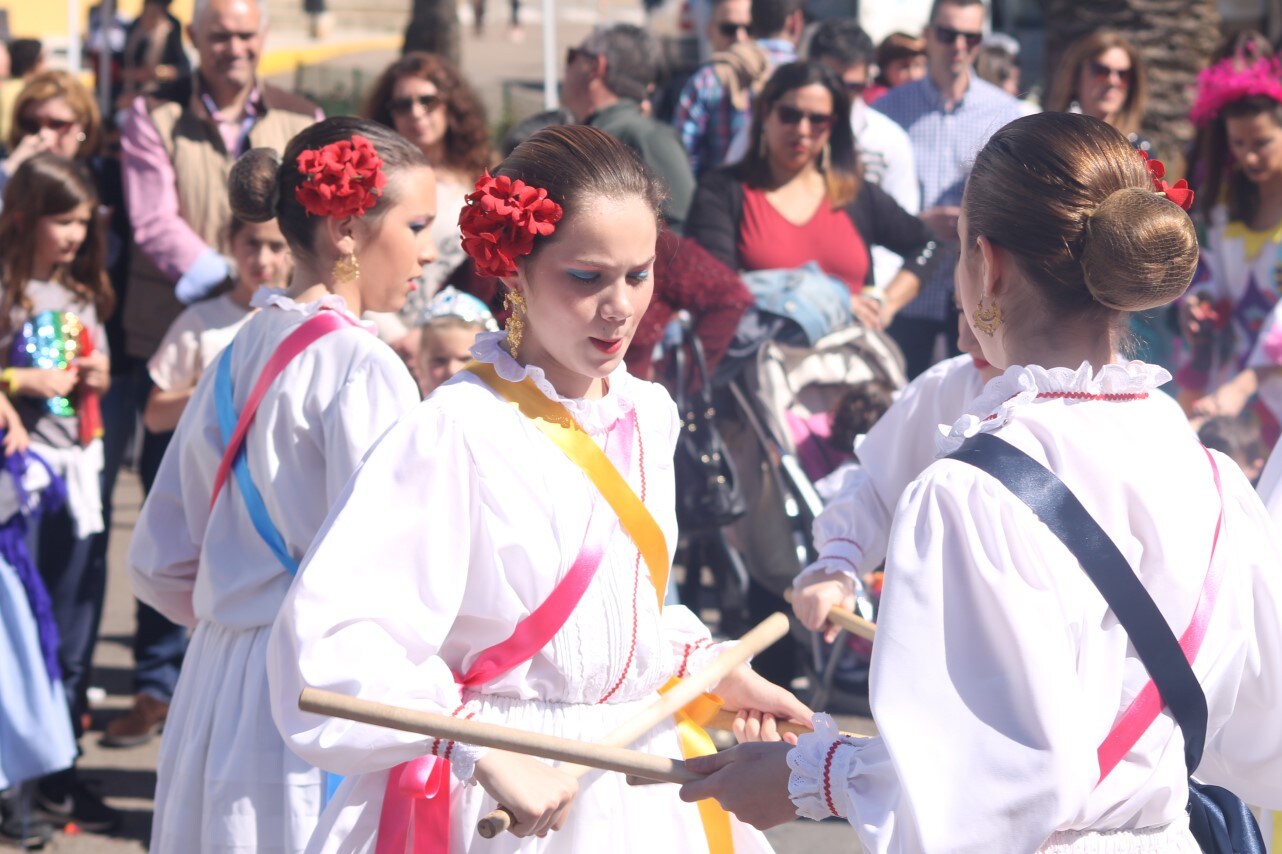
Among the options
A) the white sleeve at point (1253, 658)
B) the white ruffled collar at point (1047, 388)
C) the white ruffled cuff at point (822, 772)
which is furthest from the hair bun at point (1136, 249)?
the white ruffled cuff at point (822, 772)

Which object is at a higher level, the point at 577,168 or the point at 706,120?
the point at 577,168

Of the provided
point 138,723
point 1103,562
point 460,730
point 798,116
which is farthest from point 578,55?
point 1103,562

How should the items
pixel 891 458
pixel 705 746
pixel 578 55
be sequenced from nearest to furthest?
1. pixel 705 746
2. pixel 891 458
3. pixel 578 55

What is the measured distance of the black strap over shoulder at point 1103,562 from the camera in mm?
2152

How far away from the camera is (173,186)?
227 inches

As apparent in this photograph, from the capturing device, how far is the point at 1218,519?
7.66 feet

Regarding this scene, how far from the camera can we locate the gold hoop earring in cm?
234

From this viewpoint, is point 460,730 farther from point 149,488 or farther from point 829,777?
point 149,488

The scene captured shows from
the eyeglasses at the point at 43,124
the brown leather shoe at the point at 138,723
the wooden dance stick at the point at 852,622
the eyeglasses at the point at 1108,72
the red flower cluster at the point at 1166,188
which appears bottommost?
the brown leather shoe at the point at 138,723

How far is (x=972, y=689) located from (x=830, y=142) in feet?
13.8

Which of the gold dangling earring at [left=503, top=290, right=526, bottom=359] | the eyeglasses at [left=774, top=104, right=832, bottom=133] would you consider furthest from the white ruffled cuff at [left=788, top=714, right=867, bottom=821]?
the eyeglasses at [left=774, top=104, right=832, bottom=133]

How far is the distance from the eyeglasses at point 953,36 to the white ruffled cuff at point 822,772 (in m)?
5.29

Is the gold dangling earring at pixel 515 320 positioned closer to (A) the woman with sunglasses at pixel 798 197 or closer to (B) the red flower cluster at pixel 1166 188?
(B) the red flower cluster at pixel 1166 188

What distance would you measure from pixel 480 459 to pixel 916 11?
14538mm
